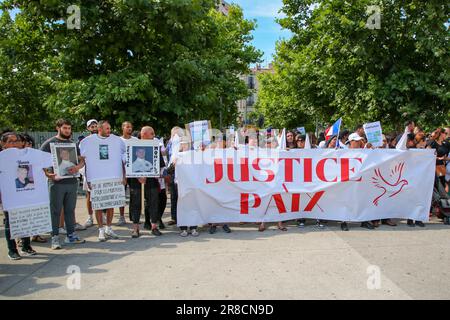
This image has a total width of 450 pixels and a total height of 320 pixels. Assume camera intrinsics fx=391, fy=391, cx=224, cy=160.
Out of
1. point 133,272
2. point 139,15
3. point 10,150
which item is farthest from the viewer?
point 139,15

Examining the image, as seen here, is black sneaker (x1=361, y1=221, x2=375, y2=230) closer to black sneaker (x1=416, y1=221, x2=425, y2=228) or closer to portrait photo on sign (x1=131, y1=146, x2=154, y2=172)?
black sneaker (x1=416, y1=221, x2=425, y2=228)

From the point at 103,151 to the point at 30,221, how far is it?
5.26 feet

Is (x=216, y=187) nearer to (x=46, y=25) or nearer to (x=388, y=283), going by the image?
(x=388, y=283)

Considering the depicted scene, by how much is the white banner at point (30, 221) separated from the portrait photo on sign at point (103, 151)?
118cm

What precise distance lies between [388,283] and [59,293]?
3.77 m

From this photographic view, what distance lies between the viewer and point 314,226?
756 cm

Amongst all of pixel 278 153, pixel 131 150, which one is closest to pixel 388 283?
pixel 278 153

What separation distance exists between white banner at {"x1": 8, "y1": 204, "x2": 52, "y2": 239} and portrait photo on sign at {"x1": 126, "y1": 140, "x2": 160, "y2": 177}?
1.49 m

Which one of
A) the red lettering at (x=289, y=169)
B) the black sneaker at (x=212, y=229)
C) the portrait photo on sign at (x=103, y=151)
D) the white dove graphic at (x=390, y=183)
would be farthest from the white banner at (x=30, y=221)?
the white dove graphic at (x=390, y=183)

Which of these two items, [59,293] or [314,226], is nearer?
[59,293]

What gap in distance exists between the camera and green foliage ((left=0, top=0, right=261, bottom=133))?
911 centimetres

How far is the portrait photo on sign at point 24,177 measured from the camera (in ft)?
19.4

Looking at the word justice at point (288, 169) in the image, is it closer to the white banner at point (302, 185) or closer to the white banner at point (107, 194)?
the white banner at point (302, 185)

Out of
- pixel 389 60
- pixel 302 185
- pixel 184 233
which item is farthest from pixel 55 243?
pixel 389 60
